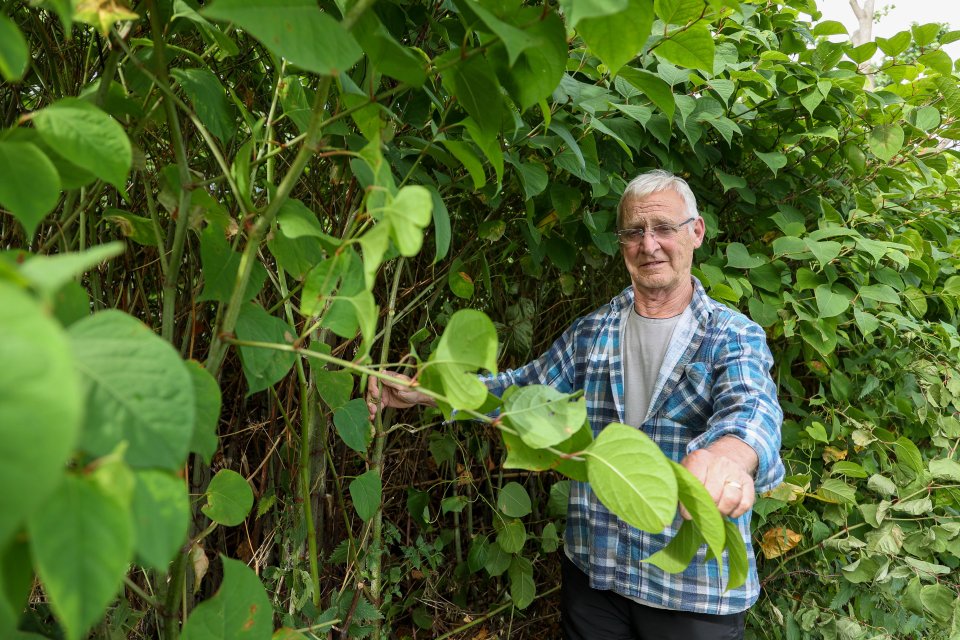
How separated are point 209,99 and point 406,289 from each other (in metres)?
0.92

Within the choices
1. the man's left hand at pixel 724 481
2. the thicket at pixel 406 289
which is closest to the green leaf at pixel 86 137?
the thicket at pixel 406 289

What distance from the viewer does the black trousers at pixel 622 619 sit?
4.97 feet

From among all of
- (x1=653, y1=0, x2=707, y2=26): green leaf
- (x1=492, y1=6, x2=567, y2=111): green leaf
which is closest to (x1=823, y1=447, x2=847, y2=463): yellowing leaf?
(x1=653, y1=0, x2=707, y2=26): green leaf

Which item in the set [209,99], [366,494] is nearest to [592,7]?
[209,99]

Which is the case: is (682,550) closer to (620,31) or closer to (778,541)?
(620,31)

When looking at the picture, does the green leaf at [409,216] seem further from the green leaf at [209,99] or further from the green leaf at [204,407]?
the green leaf at [209,99]

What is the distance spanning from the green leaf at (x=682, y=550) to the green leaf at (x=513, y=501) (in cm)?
125

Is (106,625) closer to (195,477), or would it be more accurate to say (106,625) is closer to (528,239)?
(195,477)

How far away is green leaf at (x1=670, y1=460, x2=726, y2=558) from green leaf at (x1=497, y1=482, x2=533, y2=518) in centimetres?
132

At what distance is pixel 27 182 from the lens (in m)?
0.40

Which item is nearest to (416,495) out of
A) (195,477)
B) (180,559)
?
(195,477)

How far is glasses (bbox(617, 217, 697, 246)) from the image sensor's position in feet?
5.42

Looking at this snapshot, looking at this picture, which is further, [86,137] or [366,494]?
[366,494]

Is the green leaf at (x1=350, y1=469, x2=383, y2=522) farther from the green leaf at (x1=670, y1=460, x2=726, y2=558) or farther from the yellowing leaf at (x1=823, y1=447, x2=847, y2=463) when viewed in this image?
the yellowing leaf at (x1=823, y1=447, x2=847, y2=463)
